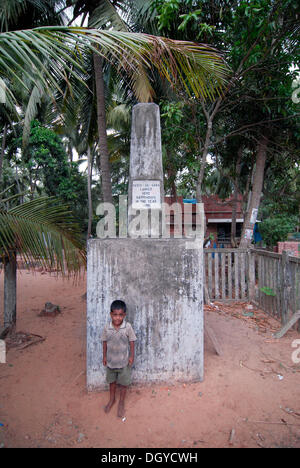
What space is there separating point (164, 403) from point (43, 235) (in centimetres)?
239

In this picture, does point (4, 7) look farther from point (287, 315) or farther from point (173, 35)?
point (287, 315)

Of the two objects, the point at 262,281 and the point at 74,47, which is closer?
the point at 74,47

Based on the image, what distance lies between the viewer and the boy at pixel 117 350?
10.2ft

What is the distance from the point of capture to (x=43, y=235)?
3.66 meters

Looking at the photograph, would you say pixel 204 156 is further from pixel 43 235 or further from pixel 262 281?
pixel 43 235

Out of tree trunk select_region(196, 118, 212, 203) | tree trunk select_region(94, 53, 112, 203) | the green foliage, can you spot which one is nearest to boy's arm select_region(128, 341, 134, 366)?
tree trunk select_region(94, 53, 112, 203)

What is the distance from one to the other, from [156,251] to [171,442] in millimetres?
1876

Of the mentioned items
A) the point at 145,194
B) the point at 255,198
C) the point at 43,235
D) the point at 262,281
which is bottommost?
the point at 262,281

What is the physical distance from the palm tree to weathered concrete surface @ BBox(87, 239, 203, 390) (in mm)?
524

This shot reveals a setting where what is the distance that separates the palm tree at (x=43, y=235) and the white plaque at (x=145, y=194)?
903mm

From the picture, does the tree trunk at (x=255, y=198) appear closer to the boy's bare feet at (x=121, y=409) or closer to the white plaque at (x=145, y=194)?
the white plaque at (x=145, y=194)

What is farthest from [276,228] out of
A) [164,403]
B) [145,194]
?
[164,403]

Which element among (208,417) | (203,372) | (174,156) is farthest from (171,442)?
(174,156)

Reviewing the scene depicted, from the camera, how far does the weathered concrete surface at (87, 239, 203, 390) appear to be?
136 inches
